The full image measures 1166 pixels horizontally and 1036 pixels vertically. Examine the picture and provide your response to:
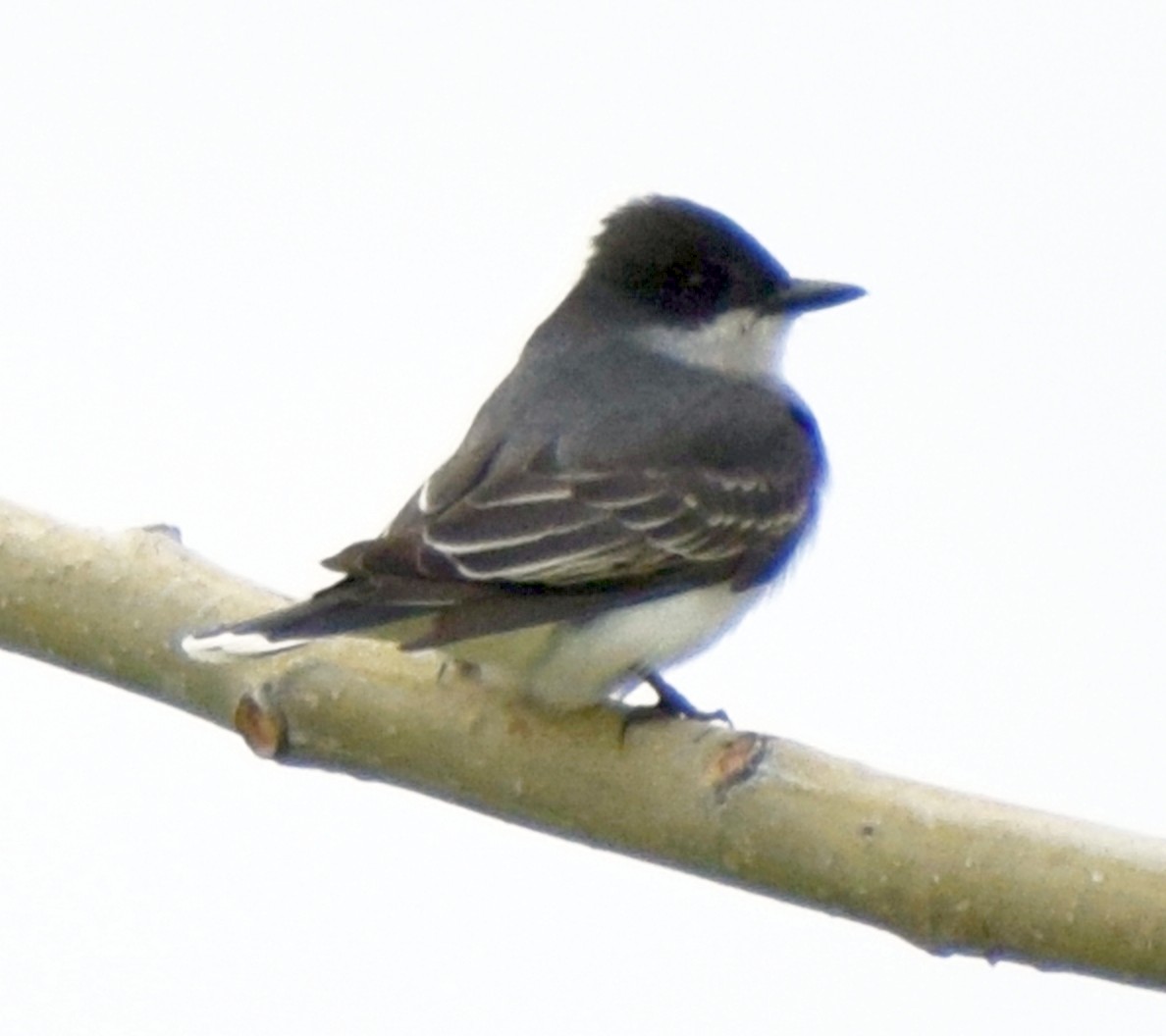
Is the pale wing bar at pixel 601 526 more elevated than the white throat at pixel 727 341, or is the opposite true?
the white throat at pixel 727 341

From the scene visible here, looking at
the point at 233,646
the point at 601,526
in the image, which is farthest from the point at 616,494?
the point at 233,646

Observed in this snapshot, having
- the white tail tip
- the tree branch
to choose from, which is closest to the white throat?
the tree branch

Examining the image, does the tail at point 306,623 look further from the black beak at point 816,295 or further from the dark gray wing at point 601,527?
the black beak at point 816,295

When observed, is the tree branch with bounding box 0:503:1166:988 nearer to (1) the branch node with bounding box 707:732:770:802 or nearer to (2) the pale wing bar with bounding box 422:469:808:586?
(1) the branch node with bounding box 707:732:770:802

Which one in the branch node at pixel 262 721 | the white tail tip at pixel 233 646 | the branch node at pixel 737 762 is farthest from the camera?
the branch node at pixel 262 721

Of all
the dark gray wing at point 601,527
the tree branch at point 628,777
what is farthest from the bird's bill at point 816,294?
the tree branch at point 628,777

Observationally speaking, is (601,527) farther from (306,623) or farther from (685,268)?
(685,268)

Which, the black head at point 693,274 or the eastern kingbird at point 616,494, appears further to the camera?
the black head at point 693,274
